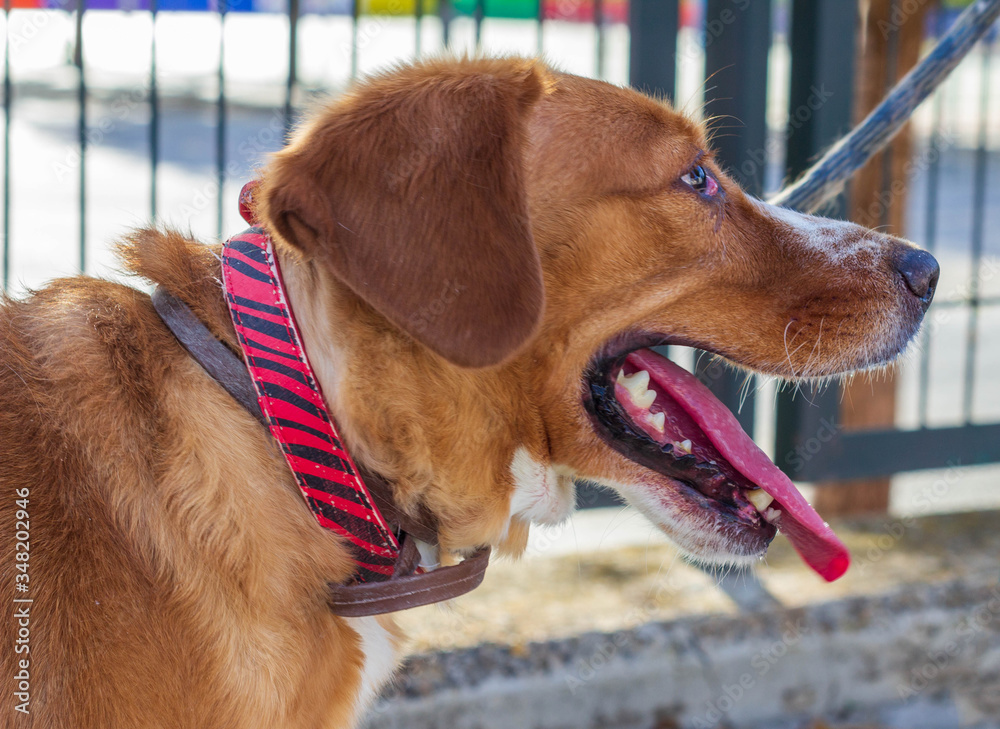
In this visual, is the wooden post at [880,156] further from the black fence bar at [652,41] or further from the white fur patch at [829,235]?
the white fur patch at [829,235]

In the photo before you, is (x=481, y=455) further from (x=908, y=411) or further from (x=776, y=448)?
(x=908, y=411)

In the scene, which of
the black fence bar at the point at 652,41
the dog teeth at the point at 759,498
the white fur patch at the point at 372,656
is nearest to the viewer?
the white fur patch at the point at 372,656

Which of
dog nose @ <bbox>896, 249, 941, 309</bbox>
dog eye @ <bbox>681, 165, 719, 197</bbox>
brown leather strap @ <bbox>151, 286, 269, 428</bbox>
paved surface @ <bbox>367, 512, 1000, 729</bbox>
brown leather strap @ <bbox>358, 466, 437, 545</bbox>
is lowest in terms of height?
paved surface @ <bbox>367, 512, 1000, 729</bbox>

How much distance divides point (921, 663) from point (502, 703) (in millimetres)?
1657

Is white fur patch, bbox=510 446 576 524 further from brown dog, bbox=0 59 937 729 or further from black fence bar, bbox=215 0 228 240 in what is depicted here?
black fence bar, bbox=215 0 228 240

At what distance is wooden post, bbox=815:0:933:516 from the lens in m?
4.13

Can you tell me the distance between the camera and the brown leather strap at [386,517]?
177 cm

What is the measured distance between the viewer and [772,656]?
354cm

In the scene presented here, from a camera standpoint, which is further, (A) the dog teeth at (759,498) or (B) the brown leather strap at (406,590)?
(A) the dog teeth at (759,498)

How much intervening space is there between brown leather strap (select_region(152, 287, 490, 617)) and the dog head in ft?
0.16

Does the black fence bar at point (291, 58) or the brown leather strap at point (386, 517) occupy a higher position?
the black fence bar at point (291, 58)

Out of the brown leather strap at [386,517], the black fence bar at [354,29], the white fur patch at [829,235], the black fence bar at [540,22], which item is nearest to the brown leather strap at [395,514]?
the brown leather strap at [386,517]

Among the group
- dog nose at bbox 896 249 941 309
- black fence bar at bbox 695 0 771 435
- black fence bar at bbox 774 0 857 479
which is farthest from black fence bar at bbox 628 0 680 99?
dog nose at bbox 896 249 941 309

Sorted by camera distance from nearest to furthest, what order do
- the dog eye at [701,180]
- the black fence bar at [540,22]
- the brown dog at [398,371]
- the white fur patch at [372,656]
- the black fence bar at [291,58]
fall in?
1. the brown dog at [398,371]
2. the white fur patch at [372,656]
3. the dog eye at [701,180]
4. the black fence bar at [291,58]
5. the black fence bar at [540,22]
